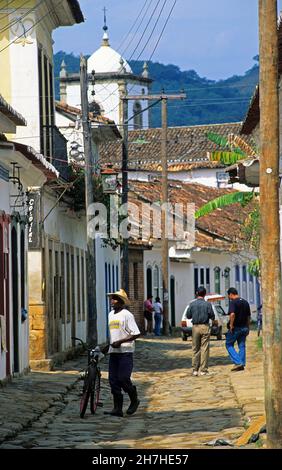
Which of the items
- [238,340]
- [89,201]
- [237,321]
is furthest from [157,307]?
[237,321]

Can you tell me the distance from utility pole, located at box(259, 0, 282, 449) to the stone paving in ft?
4.46

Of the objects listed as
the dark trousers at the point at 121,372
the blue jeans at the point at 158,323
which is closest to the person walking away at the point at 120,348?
the dark trousers at the point at 121,372

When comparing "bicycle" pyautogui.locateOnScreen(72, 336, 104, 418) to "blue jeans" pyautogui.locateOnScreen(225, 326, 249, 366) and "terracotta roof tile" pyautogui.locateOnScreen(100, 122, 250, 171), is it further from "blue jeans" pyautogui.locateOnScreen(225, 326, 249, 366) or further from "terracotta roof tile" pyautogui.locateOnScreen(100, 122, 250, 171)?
"terracotta roof tile" pyautogui.locateOnScreen(100, 122, 250, 171)

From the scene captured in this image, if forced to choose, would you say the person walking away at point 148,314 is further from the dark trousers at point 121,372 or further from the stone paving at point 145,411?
the dark trousers at point 121,372

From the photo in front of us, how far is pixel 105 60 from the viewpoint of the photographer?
89.6 m

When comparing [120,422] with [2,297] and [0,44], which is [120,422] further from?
[0,44]

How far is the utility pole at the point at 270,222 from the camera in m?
12.6

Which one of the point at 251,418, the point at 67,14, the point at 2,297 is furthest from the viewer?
the point at 67,14

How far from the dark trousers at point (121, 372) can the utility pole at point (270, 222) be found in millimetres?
5304

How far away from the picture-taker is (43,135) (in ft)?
91.5

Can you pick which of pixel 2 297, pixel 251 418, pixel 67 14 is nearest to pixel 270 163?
pixel 251 418
